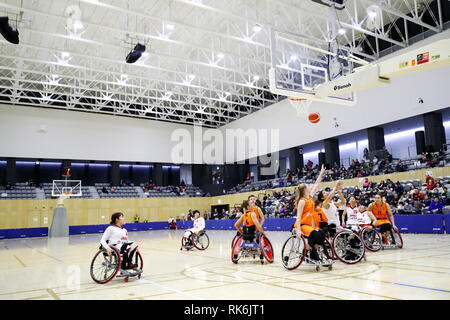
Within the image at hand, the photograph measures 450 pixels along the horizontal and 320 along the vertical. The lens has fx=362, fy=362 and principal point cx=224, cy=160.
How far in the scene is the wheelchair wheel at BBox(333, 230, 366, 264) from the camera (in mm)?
6453

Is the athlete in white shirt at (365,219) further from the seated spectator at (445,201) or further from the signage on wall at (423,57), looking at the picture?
the seated spectator at (445,201)

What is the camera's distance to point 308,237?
5723 millimetres

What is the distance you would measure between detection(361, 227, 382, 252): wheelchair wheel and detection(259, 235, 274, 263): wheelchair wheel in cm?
242

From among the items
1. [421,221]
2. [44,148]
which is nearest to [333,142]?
[421,221]

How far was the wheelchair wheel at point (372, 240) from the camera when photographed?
8.19 meters

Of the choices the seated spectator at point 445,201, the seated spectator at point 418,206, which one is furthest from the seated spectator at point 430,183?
the seated spectator at point 418,206

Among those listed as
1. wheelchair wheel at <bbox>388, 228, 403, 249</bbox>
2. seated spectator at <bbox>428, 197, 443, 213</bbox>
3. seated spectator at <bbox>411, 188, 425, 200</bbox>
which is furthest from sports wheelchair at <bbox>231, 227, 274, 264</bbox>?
seated spectator at <bbox>411, 188, 425, 200</bbox>

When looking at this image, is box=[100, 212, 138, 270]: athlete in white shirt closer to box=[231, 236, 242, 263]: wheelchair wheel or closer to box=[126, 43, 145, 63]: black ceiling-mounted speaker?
box=[231, 236, 242, 263]: wheelchair wheel

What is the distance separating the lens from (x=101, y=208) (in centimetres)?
2839

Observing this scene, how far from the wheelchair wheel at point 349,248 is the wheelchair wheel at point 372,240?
5.79ft

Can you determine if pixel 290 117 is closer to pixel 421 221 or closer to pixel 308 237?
pixel 421 221

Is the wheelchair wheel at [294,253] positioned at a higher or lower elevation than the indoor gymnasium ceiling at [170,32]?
lower
